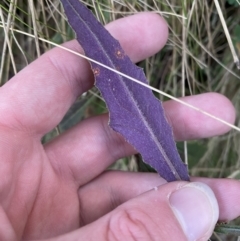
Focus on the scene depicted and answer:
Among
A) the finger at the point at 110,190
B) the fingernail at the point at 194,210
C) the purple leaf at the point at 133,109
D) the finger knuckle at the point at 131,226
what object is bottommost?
the finger at the point at 110,190

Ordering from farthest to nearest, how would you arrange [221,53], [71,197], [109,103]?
[221,53] → [71,197] → [109,103]

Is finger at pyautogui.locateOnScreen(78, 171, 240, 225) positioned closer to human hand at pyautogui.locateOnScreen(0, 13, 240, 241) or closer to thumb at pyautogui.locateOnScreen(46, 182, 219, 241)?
human hand at pyautogui.locateOnScreen(0, 13, 240, 241)

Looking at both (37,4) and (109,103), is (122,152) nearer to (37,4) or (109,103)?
(109,103)

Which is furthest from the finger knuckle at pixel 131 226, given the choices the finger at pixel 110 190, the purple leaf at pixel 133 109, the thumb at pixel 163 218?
the finger at pixel 110 190

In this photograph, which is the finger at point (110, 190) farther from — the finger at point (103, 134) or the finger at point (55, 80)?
the finger at point (55, 80)

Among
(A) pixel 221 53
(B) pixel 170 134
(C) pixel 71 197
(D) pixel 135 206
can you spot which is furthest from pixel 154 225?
(A) pixel 221 53
